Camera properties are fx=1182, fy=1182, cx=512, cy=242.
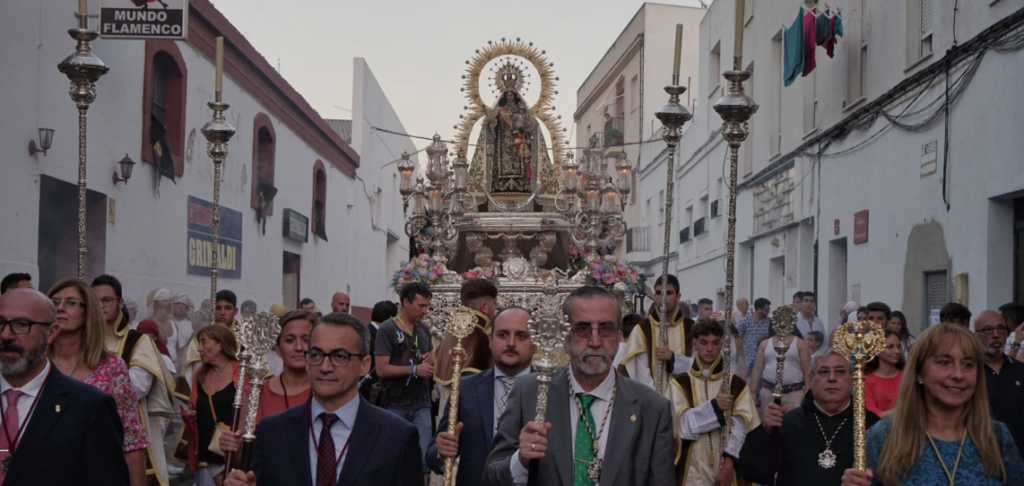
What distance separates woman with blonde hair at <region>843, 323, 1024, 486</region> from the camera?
13.6 ft

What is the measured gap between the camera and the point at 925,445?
4215 millimetres

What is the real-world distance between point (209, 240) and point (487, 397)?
45.8 feet

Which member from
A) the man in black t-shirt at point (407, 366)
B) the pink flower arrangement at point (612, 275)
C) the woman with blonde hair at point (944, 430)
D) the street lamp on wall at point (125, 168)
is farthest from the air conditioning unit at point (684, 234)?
the woman with blonde hair at point (944, 430)

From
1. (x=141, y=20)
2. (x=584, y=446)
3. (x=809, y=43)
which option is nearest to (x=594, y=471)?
(x=584, y=446)

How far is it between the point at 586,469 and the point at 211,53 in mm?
15236

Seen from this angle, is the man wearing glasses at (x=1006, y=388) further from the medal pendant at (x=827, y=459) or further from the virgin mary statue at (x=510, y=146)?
the virgin mary statue at (x=510, y=146)

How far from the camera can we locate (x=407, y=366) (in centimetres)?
827

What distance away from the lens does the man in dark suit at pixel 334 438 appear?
12.6ft

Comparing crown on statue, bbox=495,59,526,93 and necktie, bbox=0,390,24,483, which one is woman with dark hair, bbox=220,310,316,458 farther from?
crown on statue, bbox=495,59,526,93

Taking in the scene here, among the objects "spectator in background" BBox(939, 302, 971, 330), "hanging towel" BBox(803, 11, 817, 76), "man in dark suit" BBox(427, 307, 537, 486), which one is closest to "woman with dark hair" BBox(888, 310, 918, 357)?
"spectator in background" BBox(939, 302, 971, 330)

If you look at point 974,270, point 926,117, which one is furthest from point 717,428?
point 926,117

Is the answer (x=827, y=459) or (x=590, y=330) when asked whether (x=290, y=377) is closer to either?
(x=590, y=330)

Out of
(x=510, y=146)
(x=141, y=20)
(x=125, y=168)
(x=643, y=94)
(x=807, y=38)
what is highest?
(x=643, y=94)

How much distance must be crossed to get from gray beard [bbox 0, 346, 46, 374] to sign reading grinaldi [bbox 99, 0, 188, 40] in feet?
20.5
